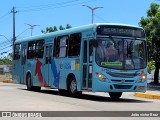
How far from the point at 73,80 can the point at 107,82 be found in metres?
2.58

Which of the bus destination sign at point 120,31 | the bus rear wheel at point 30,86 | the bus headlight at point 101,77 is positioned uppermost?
the bus destination sign at point 120,31

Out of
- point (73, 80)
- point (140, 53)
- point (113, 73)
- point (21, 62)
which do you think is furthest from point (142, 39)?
point (21, 62)

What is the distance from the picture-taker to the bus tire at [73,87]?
20705 mm

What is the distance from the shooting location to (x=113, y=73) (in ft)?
62.0

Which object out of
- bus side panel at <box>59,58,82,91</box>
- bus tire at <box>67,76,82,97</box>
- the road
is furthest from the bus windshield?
bus tire at <box>67,76,82,97</box>

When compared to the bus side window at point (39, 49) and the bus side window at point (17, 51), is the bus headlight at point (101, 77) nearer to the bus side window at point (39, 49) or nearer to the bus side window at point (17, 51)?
the bus side window at point (39, 49)

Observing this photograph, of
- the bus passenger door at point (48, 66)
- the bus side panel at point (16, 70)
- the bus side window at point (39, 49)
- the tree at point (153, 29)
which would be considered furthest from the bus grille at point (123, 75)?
the tree at point (153, 29)

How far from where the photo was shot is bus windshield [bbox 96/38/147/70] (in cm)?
1886

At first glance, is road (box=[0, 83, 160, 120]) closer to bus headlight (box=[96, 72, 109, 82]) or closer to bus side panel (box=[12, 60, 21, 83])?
bus headlight (box=[96, 72, 109, 82])

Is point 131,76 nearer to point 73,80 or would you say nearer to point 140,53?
point 140,53

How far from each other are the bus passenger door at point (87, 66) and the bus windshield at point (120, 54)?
1.88 feet

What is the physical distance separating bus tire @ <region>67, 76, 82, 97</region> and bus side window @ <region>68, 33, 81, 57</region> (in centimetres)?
119

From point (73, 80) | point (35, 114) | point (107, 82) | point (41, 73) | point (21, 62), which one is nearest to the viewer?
point (35, 114)

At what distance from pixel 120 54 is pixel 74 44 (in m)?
2.66
